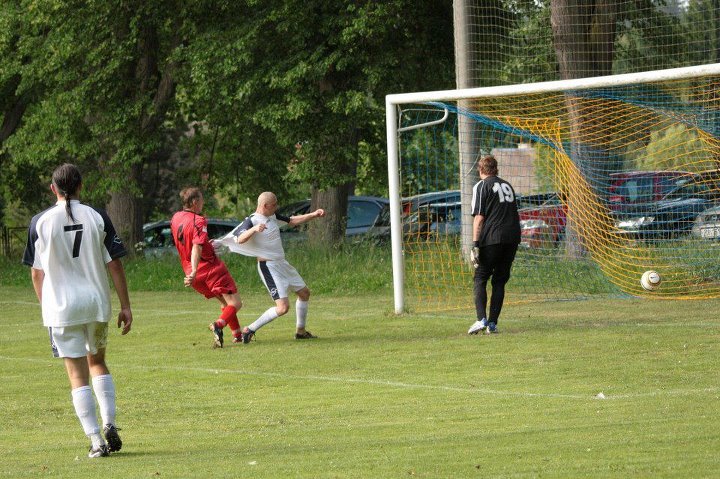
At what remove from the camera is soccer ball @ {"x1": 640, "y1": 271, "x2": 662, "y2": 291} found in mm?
15359

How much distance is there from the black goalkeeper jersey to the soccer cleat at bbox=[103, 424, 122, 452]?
21.1ft

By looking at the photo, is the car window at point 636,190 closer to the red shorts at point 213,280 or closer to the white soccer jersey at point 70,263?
the red shorts at point 213,280

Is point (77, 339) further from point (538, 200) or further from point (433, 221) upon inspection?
point (538, 200)

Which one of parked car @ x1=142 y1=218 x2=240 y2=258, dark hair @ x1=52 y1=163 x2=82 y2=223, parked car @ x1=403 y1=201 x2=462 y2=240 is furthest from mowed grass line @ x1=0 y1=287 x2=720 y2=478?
parked car @ x1=142 y1=218 x2=240 y2=258

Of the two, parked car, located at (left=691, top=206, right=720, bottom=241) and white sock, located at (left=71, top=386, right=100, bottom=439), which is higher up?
parked car, located at (left=691, top=206, right=720, bottom=241)

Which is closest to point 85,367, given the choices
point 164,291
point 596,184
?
point 596,184

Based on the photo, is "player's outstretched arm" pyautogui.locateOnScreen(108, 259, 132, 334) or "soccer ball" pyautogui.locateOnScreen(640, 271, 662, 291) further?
"soccer ball" pyautogui.locateOnScreen(640, 271, 662, 291)

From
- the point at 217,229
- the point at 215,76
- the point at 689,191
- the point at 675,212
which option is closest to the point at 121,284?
the point at 675,212

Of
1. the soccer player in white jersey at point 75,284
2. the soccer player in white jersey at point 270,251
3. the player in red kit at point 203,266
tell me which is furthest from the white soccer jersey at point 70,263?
the soccer player in white jersey at point 270,251

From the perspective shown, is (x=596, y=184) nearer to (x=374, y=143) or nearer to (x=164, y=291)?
(x=164, y=291)

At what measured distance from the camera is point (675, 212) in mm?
16906

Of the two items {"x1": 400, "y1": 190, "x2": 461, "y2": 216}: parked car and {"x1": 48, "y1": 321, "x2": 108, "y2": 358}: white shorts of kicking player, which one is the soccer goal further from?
{"x1": 48, "y1": 321, "x2": 108, "y2": 358}: white shorts of kicking player

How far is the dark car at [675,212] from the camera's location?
54.1ft

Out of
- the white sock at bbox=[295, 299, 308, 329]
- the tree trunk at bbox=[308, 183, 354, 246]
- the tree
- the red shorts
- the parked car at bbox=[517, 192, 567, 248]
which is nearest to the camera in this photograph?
the red shorts
